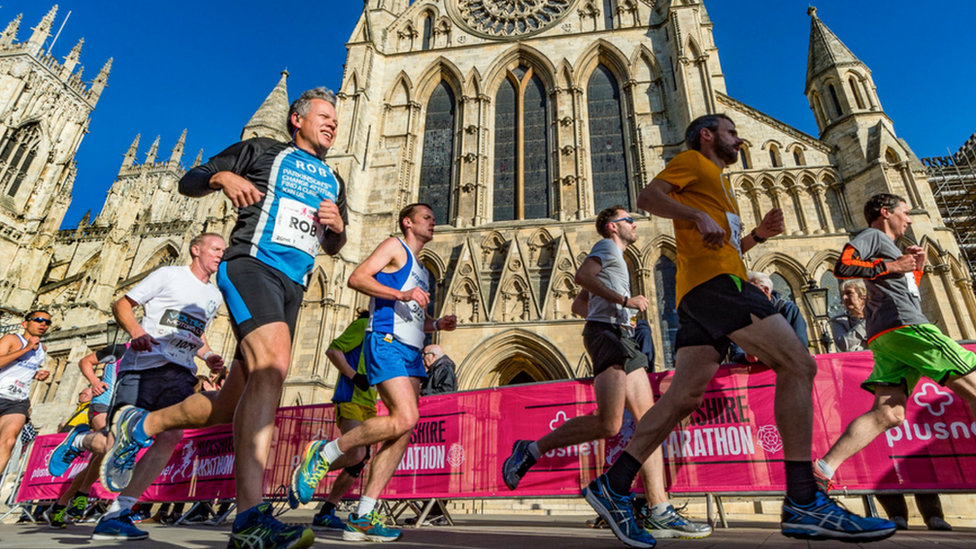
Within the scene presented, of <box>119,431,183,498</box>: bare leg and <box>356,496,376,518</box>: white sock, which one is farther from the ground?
<box>119,431,183,498</box>: bare leg

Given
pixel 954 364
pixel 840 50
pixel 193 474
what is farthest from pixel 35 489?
pixel 840 50

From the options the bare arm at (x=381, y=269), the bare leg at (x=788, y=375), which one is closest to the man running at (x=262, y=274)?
the bare arm at (x=381, y=269)

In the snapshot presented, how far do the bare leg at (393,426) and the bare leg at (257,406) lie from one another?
0.74 m

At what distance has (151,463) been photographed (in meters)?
3.13

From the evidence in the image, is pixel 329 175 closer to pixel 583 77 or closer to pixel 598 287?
pixel 598 287

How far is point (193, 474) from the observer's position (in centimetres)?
622

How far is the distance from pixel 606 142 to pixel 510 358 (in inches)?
280

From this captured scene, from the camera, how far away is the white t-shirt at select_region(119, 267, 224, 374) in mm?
3475

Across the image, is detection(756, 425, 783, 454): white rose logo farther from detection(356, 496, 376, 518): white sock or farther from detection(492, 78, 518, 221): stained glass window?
detection(492, 78, 518, 221): stained glass window

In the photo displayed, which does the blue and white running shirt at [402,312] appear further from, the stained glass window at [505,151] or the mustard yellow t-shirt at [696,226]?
the stained glass window at [505,151]

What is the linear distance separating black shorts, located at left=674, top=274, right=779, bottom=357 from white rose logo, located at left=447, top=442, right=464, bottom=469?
10.7ft

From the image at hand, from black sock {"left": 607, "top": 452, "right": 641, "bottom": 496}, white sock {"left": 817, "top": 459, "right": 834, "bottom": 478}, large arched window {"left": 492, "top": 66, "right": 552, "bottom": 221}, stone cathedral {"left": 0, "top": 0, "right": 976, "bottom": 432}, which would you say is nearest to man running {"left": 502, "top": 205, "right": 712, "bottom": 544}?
black sock {"left": 607, "top": 452, "right": 641, "bottom": 496}

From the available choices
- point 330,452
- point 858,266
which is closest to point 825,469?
point 858,266

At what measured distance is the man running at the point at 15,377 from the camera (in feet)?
14.4
